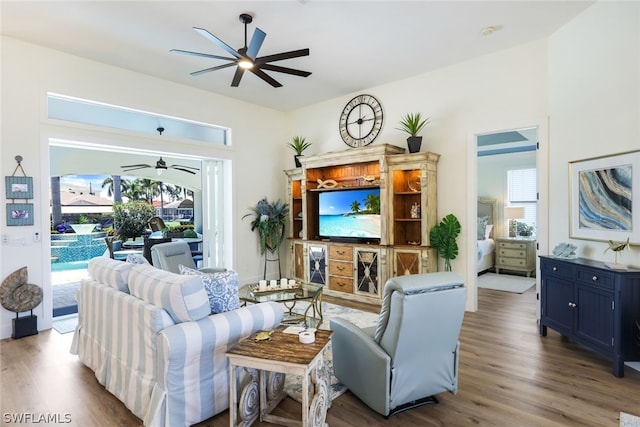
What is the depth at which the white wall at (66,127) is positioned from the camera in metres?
3.82

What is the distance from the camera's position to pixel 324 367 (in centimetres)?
A: 218

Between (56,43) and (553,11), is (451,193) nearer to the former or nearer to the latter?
(553,11)

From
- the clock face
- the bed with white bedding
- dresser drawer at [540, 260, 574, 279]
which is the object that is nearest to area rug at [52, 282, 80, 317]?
the clock face

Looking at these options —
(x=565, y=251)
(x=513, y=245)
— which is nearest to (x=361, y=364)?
(x=565, y=251)

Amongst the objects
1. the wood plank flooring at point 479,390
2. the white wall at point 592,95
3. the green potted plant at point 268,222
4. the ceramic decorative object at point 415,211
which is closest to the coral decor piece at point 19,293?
the wood plank flooring at point 479,390

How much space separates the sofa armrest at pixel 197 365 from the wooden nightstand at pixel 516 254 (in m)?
6.38

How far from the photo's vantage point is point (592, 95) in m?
3.38

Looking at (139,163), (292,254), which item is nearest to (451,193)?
(292,254)

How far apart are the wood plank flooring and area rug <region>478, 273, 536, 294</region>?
2.38 m

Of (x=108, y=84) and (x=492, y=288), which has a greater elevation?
(x=108, y=84)

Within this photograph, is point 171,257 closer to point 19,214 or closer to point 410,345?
point 19,214

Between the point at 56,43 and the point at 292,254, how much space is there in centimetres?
449

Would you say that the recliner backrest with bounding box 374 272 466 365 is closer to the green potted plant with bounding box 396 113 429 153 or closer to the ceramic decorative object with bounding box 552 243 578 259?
the ceramic decorative object with bounding box 552 243 578 259

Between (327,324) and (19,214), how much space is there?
3849 mm
